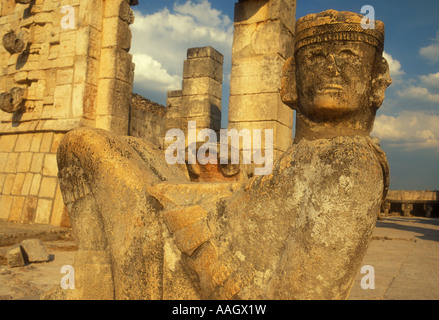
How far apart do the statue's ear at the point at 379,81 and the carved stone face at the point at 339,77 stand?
0.10 ft

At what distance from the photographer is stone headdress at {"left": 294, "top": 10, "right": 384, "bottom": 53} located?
171 centimetres

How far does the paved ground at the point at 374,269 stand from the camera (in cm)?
302

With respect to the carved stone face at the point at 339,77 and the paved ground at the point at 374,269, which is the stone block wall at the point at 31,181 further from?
the carved stone face at the point at 339,77

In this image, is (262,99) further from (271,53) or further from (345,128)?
(345,128)

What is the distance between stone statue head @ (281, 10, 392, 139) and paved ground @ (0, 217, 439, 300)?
1.63 m

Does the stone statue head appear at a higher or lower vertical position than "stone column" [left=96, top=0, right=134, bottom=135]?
lower

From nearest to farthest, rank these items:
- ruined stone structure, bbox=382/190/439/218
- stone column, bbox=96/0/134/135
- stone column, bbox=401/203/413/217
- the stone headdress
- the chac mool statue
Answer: the chac mool statue < the stone headdress < stone column, bbox=96/0/134/135 < ruined stone structure, bbox=382/190/439/218 < stone column, bbox=401/203/413/217

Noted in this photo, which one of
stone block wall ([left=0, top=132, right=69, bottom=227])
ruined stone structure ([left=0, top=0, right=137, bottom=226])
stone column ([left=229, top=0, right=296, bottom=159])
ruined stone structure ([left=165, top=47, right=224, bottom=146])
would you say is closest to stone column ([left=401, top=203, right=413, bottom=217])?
ruined stone structure ([left=165, top=47, right=224, bottom=146])

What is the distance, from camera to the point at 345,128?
178 centimetres

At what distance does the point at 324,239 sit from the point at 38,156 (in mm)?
6183

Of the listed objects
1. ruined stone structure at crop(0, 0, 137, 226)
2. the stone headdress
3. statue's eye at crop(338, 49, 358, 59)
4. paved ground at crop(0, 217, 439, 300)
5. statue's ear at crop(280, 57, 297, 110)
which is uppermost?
ruined stone structure at crop(0, 0, 137, 226)

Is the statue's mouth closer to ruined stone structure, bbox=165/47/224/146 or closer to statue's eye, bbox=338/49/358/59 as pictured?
statue's eye, bbox=338/49/358/59

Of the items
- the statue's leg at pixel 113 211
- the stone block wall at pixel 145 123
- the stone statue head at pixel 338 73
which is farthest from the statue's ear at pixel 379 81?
the stone block wall at pixel 145 123
